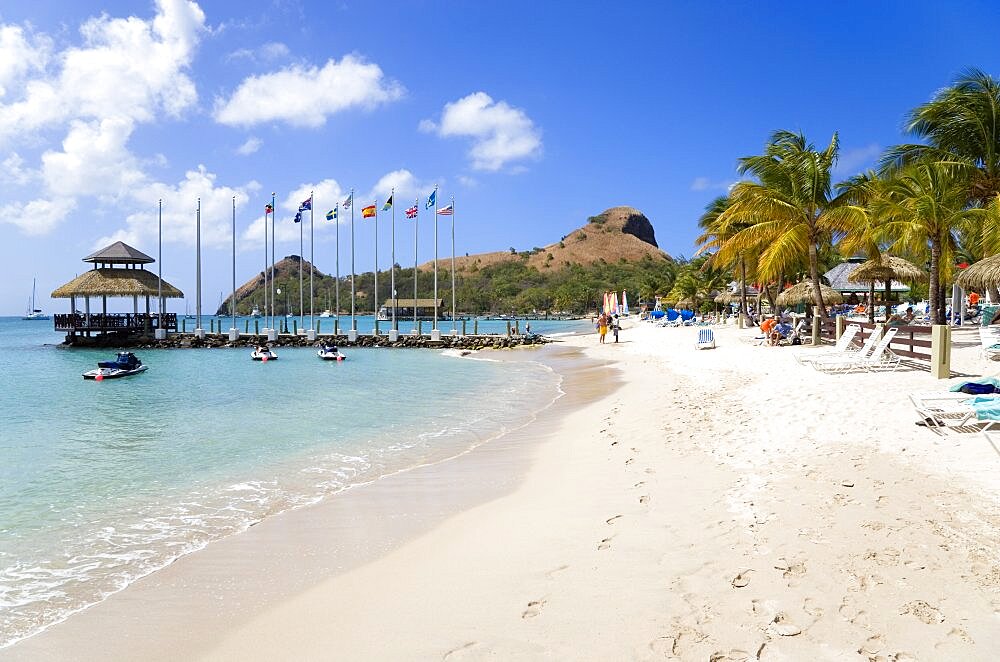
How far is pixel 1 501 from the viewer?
737cm

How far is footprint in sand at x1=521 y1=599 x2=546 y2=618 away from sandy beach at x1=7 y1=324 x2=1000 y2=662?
1cm

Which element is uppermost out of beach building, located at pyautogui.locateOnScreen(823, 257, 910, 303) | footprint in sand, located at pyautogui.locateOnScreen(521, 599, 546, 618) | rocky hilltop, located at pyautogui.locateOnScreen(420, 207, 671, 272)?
rocky hilltop, located at pyautogui.locateOnScreen(420, 207, 671, 272)

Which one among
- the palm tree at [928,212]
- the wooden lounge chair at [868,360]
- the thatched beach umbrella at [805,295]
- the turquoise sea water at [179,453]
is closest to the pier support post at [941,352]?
the wooden lounge chair at [868,360]

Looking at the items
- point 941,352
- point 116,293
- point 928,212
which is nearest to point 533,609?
point 941,352

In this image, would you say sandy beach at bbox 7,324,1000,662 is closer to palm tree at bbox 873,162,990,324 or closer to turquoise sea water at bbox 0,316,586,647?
turquoise sea water at bbox 0,316,586,647

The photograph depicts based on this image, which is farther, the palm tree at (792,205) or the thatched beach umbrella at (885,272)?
the thatched beach umbrella at (885,272)

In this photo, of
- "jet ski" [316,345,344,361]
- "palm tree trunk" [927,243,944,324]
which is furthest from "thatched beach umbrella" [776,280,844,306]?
"jet ski" [316,345,344,361]

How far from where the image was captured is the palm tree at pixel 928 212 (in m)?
16.2

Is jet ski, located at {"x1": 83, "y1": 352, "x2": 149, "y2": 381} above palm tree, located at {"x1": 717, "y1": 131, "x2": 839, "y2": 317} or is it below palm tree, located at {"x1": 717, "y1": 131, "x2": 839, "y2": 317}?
below

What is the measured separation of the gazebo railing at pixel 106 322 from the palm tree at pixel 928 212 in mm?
45516

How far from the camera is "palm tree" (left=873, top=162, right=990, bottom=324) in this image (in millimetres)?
16250

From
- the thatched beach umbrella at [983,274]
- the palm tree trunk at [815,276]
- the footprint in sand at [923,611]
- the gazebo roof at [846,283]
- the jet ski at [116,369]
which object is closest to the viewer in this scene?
the footprint in sand at [923,611]

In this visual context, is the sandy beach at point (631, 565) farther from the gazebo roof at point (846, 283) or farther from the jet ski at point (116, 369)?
the gazebo roof at point (846, 283)

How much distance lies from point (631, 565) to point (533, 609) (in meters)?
0.84
